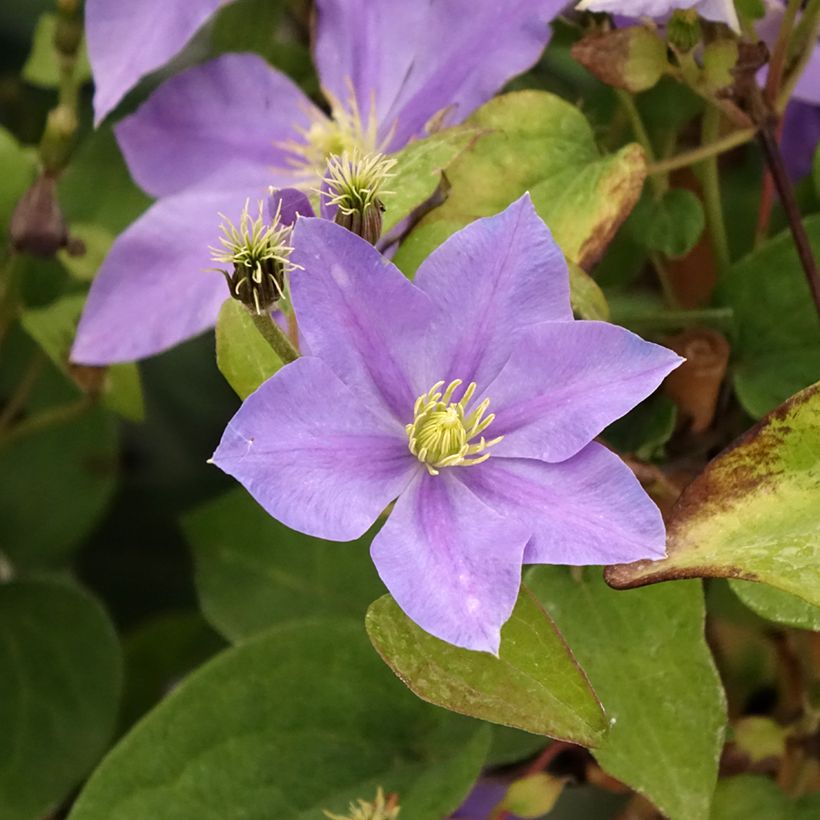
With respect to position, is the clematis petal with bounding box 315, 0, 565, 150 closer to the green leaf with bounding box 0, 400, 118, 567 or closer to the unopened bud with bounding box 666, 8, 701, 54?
the unopened bud with bounding box 666, 8, 701, 54

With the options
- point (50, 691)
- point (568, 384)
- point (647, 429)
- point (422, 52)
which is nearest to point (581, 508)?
point (568, 384)

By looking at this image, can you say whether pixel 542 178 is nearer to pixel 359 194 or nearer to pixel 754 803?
pixel 359 194

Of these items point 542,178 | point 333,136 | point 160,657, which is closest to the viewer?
point 542,178

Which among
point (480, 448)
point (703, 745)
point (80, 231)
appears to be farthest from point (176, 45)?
point (703, 745)

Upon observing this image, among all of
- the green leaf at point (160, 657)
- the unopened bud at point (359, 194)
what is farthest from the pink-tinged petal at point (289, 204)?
the green leaf at point (160, 657)

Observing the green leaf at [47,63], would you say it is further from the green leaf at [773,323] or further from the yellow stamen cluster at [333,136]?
the green leaf at [773,323]

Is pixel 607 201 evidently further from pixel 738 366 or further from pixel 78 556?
pixel 78 556
